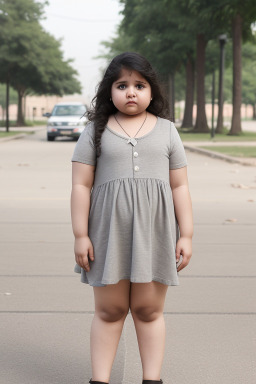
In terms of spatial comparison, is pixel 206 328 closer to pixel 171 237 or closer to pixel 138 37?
pixel 171 237

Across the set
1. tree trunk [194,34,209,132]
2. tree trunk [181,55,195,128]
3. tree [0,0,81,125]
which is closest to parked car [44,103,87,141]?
tree trunk [194,34,209,132]

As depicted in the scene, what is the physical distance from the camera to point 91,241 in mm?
3135

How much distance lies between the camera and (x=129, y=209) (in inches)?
120

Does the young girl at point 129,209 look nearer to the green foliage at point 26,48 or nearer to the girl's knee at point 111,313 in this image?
the girl's knee at point 111,313

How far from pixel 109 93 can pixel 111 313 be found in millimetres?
946

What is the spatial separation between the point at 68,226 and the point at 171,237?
17.0 ft

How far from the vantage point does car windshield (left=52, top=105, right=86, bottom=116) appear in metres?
33.4

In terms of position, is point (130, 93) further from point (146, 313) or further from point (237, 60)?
point (237, 60)

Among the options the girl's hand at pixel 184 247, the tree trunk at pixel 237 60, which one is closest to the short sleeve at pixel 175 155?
the girl's hand at pixel 184 247

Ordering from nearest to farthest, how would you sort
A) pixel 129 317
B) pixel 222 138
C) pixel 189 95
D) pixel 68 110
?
pixel 129 317 < pixel 222 138 < pixel 68 110 < pixel 189 95

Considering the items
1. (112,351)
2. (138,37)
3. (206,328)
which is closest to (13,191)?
(206,328)

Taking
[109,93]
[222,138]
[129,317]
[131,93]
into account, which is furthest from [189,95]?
[131,93]

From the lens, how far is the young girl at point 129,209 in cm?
306

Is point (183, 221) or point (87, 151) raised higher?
point (87, 151)
